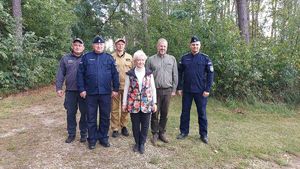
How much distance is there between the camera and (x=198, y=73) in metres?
5.61

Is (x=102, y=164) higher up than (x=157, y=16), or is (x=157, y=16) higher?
(x=157, y=16)

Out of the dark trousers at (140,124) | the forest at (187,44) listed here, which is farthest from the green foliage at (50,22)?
the dark trousers at (140,124)

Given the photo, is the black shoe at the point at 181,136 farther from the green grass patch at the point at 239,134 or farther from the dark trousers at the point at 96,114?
the dark trousers at the point at 96,114

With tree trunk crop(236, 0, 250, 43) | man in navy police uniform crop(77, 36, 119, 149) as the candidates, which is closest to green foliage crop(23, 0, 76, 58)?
tree trunk crop(236, 0, 250, 43)

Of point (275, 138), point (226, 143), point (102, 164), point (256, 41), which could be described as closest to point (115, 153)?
point (102, 164)

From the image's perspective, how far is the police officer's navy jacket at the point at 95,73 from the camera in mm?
4992

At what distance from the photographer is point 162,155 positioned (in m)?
5.28

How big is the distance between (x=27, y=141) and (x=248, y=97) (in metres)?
6.59

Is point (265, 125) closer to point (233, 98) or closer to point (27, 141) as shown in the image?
point (233, 98)

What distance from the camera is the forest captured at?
378 inches

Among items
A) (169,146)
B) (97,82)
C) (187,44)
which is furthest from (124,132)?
(187,44)

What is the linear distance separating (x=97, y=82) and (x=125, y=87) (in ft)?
1.47

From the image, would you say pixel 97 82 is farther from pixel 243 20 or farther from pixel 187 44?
pixel 243 20

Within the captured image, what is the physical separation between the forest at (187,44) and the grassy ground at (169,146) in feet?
4.96
